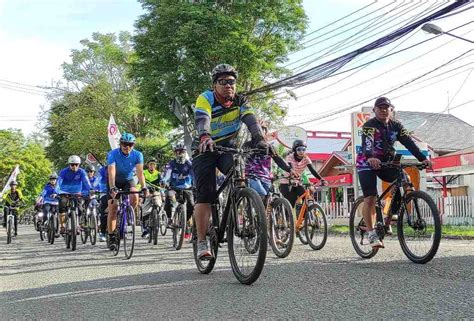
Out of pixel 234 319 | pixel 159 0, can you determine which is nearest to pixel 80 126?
pixel 159 0

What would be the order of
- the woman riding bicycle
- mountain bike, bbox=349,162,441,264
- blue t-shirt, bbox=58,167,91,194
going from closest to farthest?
1. mountain bike, bbox=349,162,441,264
2. the woman riding bicycle
3. blue t-shirt, bbox=58,167,91,194

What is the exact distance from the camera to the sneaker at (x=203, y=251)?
592 cm

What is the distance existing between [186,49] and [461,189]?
21.0 m

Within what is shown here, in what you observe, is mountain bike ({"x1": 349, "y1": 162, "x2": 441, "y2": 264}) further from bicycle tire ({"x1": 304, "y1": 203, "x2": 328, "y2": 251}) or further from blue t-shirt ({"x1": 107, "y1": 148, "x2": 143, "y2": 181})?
blue t-shirt ({"x1": 107, "y1": 148, "x2": 143, "y2": 181})

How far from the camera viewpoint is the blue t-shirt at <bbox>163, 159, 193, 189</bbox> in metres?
11.6

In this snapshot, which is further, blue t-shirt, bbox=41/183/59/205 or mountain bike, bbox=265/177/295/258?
blue t-shirt, bbox=41/183/59/205

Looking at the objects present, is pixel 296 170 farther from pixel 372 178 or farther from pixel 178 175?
pixel 372 178

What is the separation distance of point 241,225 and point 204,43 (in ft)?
64.1

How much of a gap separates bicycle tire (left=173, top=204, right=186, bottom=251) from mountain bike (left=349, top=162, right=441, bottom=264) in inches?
161

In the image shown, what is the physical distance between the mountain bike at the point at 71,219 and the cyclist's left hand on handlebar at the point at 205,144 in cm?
694

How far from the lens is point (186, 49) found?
24453 millimetres

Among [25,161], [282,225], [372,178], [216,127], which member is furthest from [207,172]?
[25,161]

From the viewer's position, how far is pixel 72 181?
1266 cm

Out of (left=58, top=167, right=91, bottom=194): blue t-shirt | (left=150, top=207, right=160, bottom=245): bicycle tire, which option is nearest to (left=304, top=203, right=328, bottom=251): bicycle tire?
(left=150, top=207, right=160, bottom=245): bicycle tire
